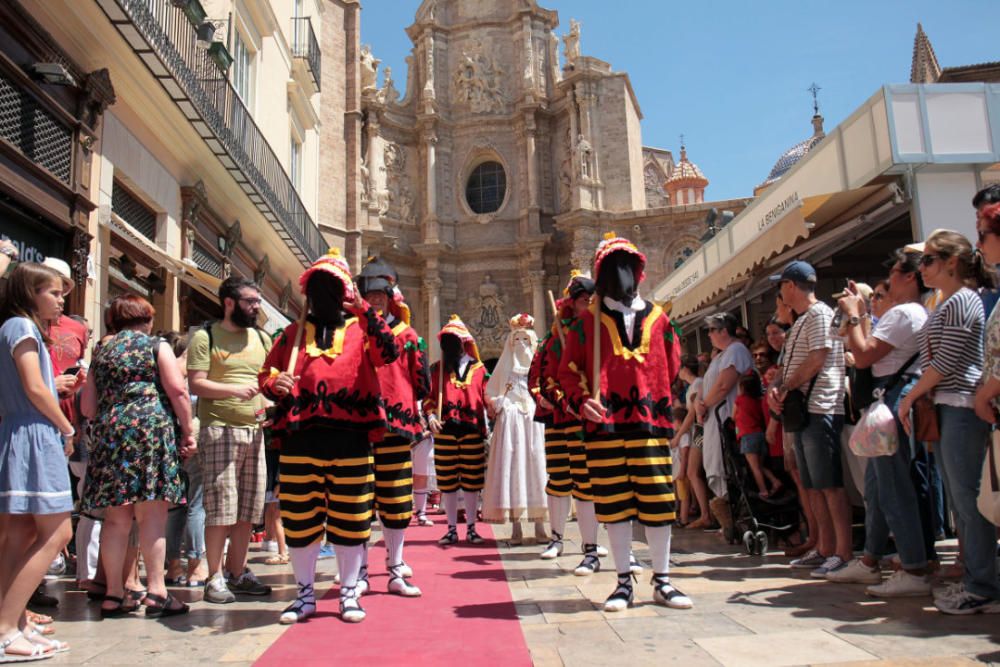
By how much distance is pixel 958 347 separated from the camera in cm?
379

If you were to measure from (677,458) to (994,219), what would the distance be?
4995mm

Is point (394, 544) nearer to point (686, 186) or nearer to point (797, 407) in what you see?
point (797, 407)

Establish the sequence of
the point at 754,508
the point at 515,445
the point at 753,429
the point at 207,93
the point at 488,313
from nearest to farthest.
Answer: the point at 754,508 → the point at 753,429 → the point at 515,445 → the point at 207,93 → the point at 488,313

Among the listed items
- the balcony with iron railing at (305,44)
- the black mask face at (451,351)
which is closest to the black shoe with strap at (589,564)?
the black mask face at (451,351)

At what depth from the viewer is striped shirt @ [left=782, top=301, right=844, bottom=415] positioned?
4.83 m

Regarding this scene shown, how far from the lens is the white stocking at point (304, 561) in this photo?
4020mm

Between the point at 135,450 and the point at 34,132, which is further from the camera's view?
the point at 34,132

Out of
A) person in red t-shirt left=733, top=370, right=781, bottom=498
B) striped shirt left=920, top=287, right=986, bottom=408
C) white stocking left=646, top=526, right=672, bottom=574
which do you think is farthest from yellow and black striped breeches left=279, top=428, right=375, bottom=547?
person in red t-shirt left=733, top=370, right=781, bottom=498

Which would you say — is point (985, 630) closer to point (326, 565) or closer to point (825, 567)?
point (825, 567)

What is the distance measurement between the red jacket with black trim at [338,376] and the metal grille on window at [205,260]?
26.0 ft

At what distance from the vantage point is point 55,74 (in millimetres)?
7297

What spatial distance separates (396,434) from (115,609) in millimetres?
1790

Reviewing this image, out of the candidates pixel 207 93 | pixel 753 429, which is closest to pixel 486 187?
pixel 207 93

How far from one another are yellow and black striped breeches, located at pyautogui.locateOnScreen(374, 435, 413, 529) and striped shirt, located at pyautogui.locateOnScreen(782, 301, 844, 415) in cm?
252
